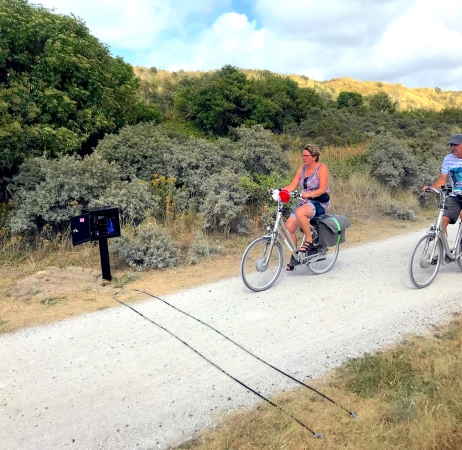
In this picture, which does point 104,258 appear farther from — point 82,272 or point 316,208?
point 316,208

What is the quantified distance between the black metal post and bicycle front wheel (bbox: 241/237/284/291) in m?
1.98

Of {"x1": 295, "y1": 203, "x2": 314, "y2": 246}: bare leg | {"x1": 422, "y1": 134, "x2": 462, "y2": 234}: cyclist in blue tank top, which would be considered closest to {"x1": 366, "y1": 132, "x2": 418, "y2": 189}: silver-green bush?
{"x1": 422, "y1": 134, "x2": 462, "y2": 234}: cyclist in blue tank top

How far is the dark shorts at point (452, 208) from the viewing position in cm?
620

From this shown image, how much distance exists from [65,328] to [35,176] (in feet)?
14.6

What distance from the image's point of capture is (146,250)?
22.9ft

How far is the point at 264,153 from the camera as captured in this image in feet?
34.4

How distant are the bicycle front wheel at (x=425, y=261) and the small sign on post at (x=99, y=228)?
4154 millimetres

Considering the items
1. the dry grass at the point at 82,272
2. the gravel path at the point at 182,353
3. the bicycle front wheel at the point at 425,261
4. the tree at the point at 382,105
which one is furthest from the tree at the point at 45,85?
the tree at the point at 382,105

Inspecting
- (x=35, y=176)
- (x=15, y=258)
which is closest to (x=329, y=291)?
(x=15, y=258)

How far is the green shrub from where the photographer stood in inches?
269

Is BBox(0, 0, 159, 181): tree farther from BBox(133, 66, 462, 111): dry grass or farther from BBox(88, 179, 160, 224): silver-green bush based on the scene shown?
BBox(133, 66, 462, 111): dry grass

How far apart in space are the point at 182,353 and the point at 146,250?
9.80 ft

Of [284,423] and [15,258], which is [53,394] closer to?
[284,423]

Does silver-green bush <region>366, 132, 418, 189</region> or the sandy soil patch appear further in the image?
silver-green bush <region>366, 132, 418, 189</region>
